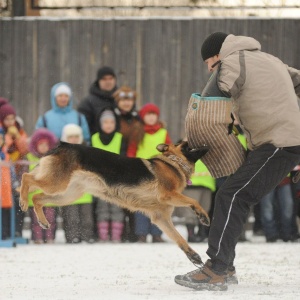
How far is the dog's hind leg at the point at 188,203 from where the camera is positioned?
6.95m

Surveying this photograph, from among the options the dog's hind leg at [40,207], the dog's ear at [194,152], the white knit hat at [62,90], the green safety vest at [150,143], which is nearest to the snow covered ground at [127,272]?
the dog's hind leg at [40,207]

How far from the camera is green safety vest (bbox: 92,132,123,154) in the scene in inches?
415

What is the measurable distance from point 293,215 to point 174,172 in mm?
3738

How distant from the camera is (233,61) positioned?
20.7 feet

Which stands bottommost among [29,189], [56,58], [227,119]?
[29,189]

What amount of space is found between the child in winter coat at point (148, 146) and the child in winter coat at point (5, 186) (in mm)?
1327

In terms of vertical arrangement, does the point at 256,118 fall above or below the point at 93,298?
above

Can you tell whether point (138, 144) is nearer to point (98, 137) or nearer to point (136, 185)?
point (98, 137)

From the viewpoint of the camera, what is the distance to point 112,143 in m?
10.6

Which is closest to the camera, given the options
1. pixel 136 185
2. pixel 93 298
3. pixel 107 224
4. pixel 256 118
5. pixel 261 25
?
pixel 93 298

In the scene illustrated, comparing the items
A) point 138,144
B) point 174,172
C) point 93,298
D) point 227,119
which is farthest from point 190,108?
point 138,144

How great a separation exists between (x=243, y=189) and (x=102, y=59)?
6.28 metres

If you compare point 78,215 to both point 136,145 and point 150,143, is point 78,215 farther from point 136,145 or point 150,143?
point 150,143

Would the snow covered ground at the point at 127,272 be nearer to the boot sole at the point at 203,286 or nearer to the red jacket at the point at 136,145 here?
the boot sole at the point at 203,286
